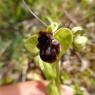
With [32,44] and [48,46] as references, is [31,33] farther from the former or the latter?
[48,46]

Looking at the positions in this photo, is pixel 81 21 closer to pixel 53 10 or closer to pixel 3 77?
pixel 53 10

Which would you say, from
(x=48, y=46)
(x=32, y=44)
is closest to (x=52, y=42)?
(x=48, y=46)

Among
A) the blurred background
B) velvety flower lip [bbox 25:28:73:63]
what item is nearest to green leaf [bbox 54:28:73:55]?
velvety flower lip [bbox 25:28:73:63]

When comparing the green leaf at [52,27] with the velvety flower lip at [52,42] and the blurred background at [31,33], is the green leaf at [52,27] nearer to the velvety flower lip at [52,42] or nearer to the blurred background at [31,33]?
the velvety flower lip at [52,42]

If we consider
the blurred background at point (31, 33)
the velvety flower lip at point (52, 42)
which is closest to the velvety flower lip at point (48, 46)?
the velvety flower lip at point (52, 42)

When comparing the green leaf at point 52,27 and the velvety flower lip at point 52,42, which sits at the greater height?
the green leaf at point 52,27

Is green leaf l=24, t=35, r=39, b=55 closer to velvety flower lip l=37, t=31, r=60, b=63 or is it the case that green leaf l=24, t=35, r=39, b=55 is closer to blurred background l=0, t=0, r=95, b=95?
velvety flower lip l=37, t=31, r=60, b=63
